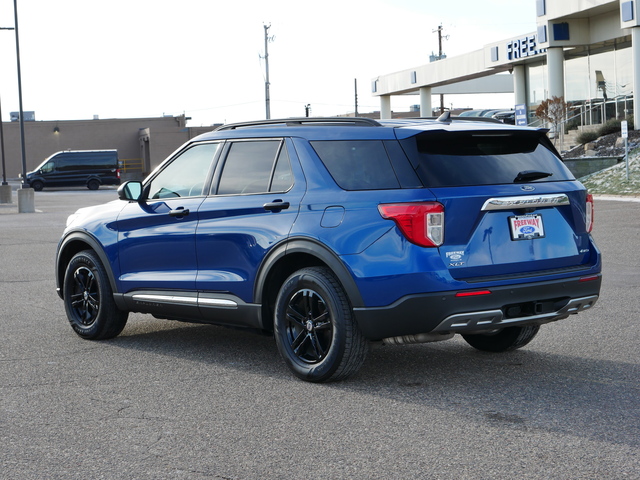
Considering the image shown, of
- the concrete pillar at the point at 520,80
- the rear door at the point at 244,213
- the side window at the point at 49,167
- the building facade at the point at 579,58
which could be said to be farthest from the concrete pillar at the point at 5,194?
the rear door at the point at 244,213

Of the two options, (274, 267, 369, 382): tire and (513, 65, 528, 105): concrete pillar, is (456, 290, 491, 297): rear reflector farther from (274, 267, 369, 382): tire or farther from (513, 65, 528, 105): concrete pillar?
(513, 65, 528, 105): concrete pillar

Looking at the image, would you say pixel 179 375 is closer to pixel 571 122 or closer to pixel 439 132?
pixel 439 132

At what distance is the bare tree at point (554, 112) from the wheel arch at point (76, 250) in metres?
35.4

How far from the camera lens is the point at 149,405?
5855 millimetres

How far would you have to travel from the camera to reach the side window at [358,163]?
19.9 ft

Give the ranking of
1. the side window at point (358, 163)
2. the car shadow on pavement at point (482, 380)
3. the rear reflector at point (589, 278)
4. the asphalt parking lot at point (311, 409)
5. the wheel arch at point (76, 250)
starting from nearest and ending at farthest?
the asphalt parking lot at point (311, 409) → the car shadow on pavement at point (482, 380) → the side window at point (358, 163) → the rear reflector at point (589, 278) → the wheel arch at point (76, 250)

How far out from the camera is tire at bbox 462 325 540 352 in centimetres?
705

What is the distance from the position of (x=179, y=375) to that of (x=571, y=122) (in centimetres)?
4041

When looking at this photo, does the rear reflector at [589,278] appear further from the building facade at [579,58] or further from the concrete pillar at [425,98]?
the concrete pillar at [425,98]

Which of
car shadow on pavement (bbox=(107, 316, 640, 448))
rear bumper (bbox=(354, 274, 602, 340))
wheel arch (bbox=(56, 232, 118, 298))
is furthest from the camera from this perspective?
wheel arch (bbox=(56, 232, 118, 298))

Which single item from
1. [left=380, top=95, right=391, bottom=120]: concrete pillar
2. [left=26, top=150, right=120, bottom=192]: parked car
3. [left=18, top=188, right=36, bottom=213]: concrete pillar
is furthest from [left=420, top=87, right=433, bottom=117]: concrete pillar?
[left=18, top=188, right=36, bottom=213]: concrete pillar

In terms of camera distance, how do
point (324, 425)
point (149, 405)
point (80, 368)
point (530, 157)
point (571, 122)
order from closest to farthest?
point (324, 425) < point (149, 405) < point (530, 157) < point (80, 368) < point (571, 122)

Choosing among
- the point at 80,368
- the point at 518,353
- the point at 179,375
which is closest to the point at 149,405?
the point at 179,375

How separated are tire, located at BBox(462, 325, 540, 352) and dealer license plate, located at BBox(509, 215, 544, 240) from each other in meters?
1.12
